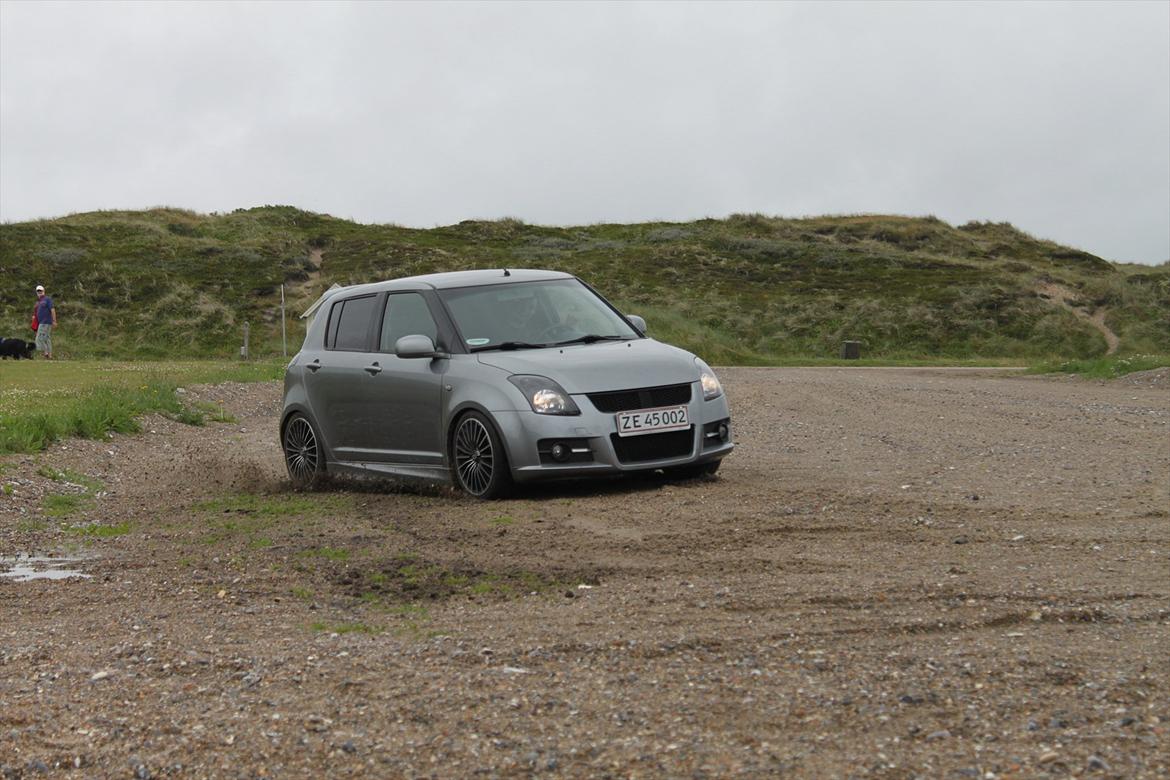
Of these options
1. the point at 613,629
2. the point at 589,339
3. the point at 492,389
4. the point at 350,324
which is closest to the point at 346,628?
the point at 613,629

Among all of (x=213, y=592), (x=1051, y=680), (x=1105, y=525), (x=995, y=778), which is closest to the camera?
(x=995, y=778)

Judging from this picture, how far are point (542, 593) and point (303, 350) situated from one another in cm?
629

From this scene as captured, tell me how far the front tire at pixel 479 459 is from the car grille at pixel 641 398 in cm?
76

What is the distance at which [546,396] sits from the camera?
1017 cm

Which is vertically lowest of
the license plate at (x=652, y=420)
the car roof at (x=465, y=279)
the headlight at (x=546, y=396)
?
the license plate at (x=652, y=420)

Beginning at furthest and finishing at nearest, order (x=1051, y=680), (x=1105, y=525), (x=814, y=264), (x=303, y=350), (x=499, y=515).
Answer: (x=814, y=264) → (x=303, y=350) → (x=499, y=515) → (x=1105, y=525) → (x=1051, y=680)

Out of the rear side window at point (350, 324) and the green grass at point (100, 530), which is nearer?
the green grass at point (100, 530)

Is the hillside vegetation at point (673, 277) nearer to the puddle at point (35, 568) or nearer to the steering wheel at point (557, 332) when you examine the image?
the steering wheel at point (557, 332)

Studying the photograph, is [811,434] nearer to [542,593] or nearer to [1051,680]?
[542,593]

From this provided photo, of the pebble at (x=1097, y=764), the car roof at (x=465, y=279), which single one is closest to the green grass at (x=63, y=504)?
the car roof at (x=465, y=279)

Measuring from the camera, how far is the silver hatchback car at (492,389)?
10.2 meters

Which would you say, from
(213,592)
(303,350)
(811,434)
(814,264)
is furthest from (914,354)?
(213,592)

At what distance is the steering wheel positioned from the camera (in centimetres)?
1116

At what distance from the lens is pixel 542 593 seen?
7016 mm
